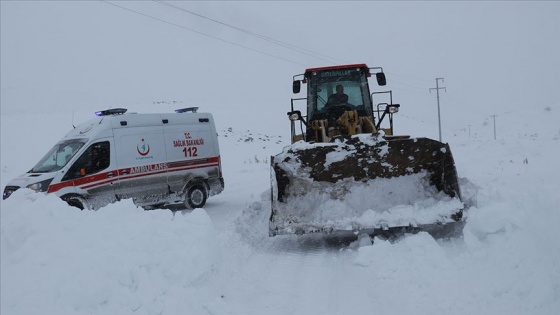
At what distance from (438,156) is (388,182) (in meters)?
0.83

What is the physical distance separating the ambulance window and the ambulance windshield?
0.19 metres

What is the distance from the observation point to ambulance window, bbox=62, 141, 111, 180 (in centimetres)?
919

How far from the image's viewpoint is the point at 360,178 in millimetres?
6957

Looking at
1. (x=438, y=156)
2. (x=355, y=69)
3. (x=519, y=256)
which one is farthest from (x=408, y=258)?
(x=355, y=69)

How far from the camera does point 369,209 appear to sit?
21.9 feet

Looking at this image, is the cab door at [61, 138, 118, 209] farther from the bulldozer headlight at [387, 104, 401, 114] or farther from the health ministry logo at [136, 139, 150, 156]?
the bulldozer headlight at [387, 104, 401, 114]

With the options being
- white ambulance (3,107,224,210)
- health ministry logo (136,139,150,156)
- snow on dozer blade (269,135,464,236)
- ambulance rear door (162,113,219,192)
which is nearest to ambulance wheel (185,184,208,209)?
white ambulance (3,107,224,210)

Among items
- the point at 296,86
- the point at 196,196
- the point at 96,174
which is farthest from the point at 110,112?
the point at 296,86

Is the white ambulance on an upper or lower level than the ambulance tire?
upper

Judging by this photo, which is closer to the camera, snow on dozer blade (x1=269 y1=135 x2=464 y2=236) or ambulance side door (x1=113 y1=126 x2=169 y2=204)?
snow on dozer blade (x1=269 y1=135 x2=464 y2=236)

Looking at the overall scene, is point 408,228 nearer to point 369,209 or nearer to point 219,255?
point 369,209

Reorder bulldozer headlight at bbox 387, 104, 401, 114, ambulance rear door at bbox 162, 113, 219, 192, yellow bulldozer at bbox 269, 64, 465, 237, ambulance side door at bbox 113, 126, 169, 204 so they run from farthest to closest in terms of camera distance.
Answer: ambulance rear door at bbox 162, 113, 219, 192, ambulance side door at bbox 113, 126, 169, 204, bulldozer headlight at bbox 387, 104, 401, 114, yellow bulldozer at bbox 269, 64, 465, 237

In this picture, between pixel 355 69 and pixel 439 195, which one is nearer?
pixel 439 195

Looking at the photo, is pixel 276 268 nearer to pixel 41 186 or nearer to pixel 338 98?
pixel 338 98
